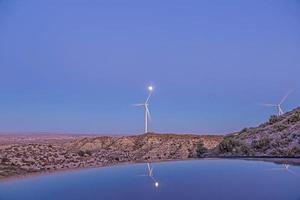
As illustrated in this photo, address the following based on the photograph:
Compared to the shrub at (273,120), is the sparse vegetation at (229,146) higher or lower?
lower

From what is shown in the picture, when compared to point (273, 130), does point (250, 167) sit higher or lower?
lower

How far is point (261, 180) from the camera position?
326 inches

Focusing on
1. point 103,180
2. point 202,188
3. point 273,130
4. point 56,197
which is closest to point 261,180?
point 202,188

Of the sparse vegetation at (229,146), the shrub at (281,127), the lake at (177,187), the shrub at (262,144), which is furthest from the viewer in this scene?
the shrub at (281,127)

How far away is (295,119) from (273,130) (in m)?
2.02

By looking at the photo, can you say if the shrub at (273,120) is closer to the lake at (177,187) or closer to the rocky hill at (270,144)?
the rocky hill at (270,144)

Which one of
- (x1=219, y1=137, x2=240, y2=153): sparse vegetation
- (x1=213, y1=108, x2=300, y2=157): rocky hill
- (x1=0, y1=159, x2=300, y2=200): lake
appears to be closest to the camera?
(x1=0, y1=159, x2=300, y2=200): lake

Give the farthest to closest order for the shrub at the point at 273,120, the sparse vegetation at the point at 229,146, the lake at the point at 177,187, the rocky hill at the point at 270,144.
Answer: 1. the shrub at the point at 273,120
2. the sparse vegetation at the point at 229,146
3. the rocky hill at the point at 270,144
4. the lake at the point at 177,187

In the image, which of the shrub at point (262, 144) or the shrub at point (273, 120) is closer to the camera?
the shrub at point (262, 144)

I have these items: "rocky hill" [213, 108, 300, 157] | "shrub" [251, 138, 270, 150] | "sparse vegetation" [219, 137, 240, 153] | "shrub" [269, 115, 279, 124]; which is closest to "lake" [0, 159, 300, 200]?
"rocky hill" [213, 108, 300, 157]

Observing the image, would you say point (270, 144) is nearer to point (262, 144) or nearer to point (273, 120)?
point (262, 144)

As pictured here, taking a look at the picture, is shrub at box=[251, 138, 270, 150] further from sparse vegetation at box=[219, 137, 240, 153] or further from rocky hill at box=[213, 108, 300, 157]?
sparse vegetation at box=[219, 137, 240, 153]

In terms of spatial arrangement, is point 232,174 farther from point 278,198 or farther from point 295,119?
point 295,119

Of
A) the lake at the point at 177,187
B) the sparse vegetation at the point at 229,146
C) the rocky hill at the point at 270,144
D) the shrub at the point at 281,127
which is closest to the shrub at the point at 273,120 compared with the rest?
the rocky hill at the point at 270,144
